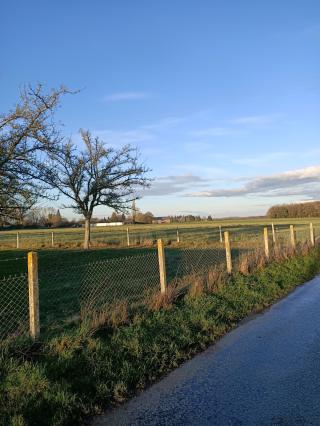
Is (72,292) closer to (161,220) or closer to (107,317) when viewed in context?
(107,317)

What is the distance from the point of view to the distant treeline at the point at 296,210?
105m

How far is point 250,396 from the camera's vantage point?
4414 mm

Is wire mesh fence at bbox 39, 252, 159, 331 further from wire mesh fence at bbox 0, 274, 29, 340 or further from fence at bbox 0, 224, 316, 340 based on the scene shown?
wire mesh fence at bbox 0, 274, 29, 340

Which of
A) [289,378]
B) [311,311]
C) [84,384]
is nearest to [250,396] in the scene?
[289,378]

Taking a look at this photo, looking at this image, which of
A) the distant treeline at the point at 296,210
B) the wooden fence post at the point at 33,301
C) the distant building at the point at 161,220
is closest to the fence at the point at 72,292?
the wooden fence post at the point at 33,301

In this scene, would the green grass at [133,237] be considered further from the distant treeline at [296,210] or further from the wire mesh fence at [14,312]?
the distant treeline at [296,210]

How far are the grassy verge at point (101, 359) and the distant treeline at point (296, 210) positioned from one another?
102 meters

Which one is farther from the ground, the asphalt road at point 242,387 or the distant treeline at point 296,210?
the distant treeline at point 296,210

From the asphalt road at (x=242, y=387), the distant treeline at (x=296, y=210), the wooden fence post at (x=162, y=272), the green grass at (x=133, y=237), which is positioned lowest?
the asphalt road at (x=242, y=387)

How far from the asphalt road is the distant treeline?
339ft

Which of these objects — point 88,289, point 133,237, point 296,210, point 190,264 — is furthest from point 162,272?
point 296,210

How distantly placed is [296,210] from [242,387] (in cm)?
10743

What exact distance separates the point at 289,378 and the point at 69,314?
4.55 m

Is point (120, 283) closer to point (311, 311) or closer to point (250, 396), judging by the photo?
point (311, 311)
